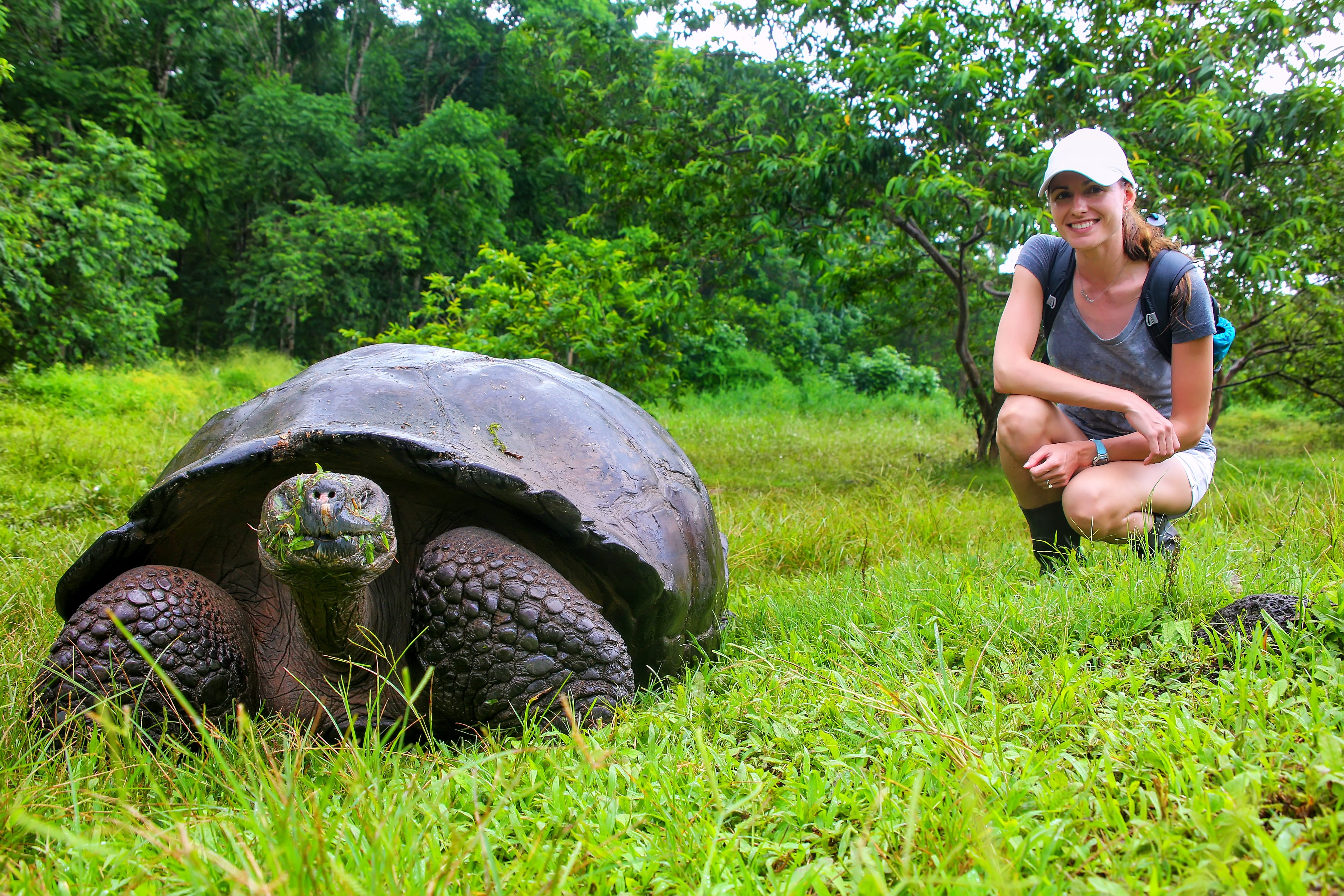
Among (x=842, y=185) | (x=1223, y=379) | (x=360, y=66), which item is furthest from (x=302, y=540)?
(x=360, y=66)

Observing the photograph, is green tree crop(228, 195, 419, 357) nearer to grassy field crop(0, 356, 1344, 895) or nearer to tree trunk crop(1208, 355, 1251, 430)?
tree trunk crop(1208, 355, 1251, 430)

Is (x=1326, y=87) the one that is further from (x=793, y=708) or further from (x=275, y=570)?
(x=275, y=570)

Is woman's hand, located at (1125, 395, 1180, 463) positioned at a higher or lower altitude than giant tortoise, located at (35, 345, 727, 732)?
higher

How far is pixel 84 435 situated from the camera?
219 inches

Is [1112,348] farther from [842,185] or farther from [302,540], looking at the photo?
[842,185]

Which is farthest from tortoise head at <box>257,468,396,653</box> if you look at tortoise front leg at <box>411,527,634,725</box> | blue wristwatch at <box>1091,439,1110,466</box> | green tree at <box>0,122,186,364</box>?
green tree at <box>0,122,186,364</box>

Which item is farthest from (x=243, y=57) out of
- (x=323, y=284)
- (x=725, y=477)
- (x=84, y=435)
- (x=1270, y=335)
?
(x=1270, y=335)

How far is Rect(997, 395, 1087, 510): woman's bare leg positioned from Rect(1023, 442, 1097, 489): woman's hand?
0.14ft

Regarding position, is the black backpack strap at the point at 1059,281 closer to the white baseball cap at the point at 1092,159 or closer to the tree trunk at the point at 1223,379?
the white baseball cap at the point at 1092,159

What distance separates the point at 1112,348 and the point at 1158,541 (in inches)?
21.3

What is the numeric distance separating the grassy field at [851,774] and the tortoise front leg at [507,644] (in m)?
0.08

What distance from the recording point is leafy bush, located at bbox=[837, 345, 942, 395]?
16.3 m

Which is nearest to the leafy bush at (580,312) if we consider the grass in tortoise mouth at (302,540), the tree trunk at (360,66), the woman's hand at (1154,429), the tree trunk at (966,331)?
the tree trunk at (966,331)

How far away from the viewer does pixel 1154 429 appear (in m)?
2.20
